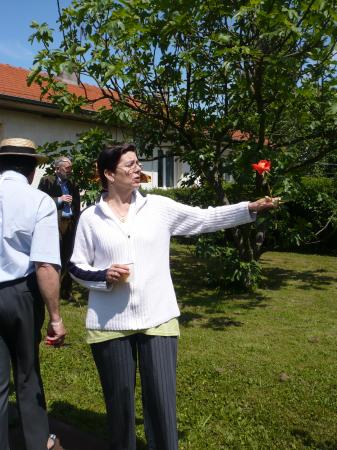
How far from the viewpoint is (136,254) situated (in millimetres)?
2625

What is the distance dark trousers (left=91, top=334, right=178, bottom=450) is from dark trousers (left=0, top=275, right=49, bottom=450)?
1.41ft

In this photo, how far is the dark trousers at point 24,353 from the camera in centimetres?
271

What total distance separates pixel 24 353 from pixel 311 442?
6.69ft

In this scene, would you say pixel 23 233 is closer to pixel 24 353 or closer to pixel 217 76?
pixel 24 353

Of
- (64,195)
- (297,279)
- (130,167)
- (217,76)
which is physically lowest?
(297,279)

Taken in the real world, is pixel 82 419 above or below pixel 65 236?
below

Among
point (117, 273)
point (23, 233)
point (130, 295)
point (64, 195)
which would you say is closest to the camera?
point (117, 273)

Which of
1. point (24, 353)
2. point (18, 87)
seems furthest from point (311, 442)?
point (18, 87)

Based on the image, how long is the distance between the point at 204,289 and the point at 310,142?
3026 millimetres

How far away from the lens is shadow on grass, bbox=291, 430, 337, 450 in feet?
10.6

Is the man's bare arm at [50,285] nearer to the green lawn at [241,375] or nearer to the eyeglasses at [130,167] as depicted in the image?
the eyeglasses at [130,167]

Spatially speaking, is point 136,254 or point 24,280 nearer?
point 136,254

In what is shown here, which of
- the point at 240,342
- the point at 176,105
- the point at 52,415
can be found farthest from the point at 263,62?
the point at 52,415

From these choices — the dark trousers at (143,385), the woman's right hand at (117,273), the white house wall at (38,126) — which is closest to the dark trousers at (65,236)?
the dark trousers at (143,385)
